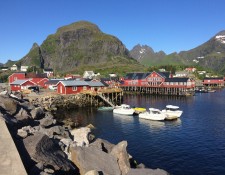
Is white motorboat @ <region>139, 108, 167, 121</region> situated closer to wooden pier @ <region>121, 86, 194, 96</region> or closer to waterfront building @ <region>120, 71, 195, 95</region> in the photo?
wooden pier @ <region>121, 86, 194, 96</region>

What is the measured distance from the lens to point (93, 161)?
68.7 ft

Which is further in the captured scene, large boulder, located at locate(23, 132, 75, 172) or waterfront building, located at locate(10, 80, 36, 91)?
waterfront building, located at locate(10, 80, 36, 91)

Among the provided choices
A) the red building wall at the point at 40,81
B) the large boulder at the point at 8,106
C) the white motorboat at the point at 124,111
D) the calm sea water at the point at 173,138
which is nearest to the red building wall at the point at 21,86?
the red building wall at the point at 40,81

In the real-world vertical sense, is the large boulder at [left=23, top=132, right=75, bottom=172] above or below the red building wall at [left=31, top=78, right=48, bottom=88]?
below

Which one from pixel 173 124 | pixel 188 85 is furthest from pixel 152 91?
pixel 173 124

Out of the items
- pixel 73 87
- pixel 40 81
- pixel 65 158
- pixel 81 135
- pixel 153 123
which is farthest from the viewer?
pixel 40 81

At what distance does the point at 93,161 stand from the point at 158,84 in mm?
95732

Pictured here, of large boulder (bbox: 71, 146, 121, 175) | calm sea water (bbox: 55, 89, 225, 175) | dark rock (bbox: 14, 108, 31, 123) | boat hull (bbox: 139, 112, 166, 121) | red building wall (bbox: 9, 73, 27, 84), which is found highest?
red building wall (bbox: 9, 73, 27, 84)

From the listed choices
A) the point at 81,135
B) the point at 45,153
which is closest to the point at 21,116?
the point at 81,135

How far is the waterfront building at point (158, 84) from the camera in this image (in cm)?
10881

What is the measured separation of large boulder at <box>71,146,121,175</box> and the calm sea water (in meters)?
8.13

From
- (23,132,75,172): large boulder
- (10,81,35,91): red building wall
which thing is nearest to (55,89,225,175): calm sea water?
(23,132,75,172): large boulder

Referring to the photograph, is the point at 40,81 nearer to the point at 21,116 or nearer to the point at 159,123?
the point at 159,123

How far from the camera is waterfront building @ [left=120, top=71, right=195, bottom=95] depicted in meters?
109
